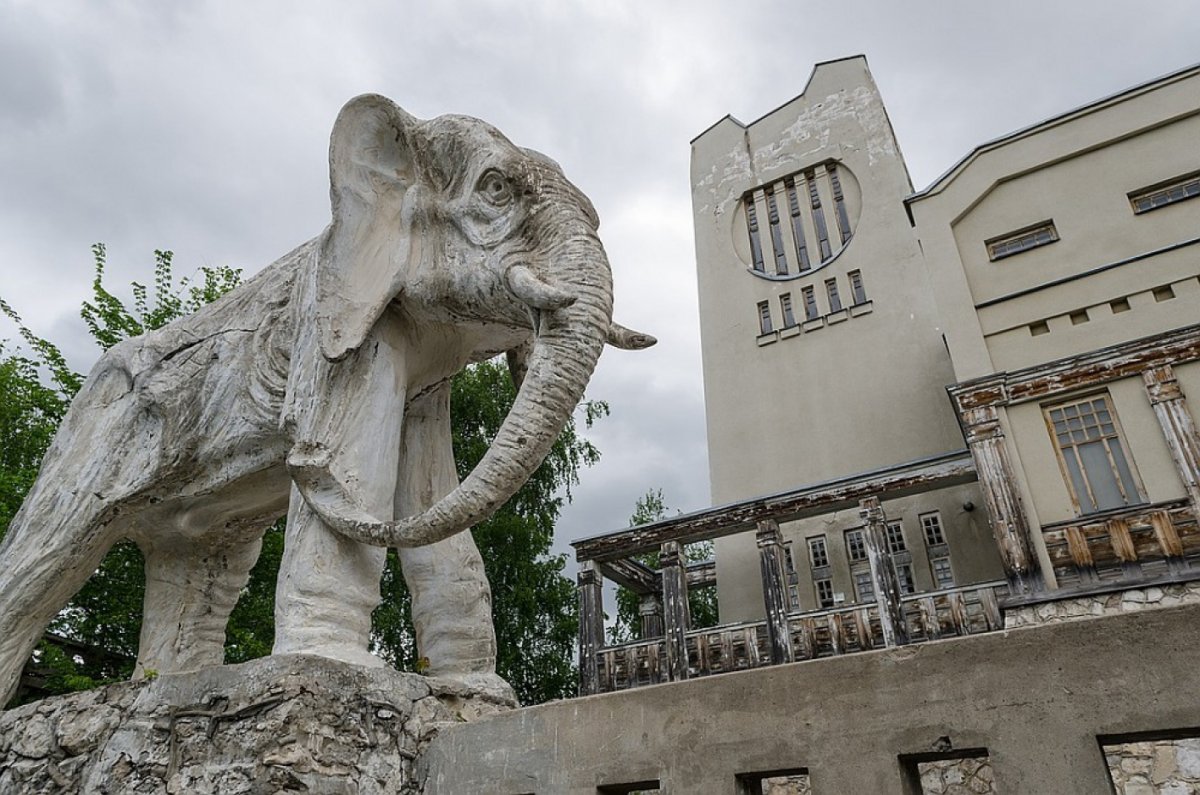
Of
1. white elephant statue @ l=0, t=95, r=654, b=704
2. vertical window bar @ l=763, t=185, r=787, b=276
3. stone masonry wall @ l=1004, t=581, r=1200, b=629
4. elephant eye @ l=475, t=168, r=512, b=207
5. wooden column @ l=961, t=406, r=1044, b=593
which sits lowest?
white elephant statue @ l=0, t=95, r=654, b=704

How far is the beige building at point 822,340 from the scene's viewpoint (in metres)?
15.4

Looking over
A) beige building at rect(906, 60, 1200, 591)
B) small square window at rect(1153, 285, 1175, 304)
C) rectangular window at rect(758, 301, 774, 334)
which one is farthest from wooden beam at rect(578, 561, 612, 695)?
small square window at rect(1153, 285, 1175, 304)

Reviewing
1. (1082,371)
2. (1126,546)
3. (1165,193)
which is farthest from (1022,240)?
(1126,546)

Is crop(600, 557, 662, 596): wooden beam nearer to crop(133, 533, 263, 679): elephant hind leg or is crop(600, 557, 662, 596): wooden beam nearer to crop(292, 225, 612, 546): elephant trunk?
crop(133, 533, 263, 679): elephant hind leg

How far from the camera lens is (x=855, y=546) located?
51.1 ft

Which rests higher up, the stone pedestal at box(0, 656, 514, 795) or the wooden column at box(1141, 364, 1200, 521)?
the wooden column at box(1141, 364, 1200, 521)

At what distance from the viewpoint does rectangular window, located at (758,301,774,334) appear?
63.7 feet

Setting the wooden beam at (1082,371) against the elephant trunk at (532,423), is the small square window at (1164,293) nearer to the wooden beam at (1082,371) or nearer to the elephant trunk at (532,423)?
the wooden beam at (1082,371)

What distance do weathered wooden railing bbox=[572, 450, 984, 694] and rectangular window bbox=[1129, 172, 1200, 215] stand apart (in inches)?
196

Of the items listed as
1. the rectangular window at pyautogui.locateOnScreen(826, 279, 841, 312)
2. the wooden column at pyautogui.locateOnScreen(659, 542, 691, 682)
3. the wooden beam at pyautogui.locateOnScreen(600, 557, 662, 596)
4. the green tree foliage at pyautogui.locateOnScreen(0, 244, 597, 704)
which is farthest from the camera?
the rectangular window at pyautogui.locateOnScreen(826, 279, 841, 312)

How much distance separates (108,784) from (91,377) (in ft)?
5.61

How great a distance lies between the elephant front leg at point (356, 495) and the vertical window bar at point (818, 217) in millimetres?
18300

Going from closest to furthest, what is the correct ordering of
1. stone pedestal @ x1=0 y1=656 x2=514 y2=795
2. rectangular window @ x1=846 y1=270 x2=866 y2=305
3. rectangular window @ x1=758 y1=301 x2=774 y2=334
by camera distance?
stone pedestal @ x1=0 y1=656 x2=514 y2=795 → rectangular window @ x1=846 y1=270 x2=866 y2=305 → rectangular window @ x1=758 y1=301 x2=774 y2=334

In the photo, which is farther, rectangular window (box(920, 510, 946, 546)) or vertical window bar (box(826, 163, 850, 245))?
vertical window bar (box(826, 163, 850, 245))
